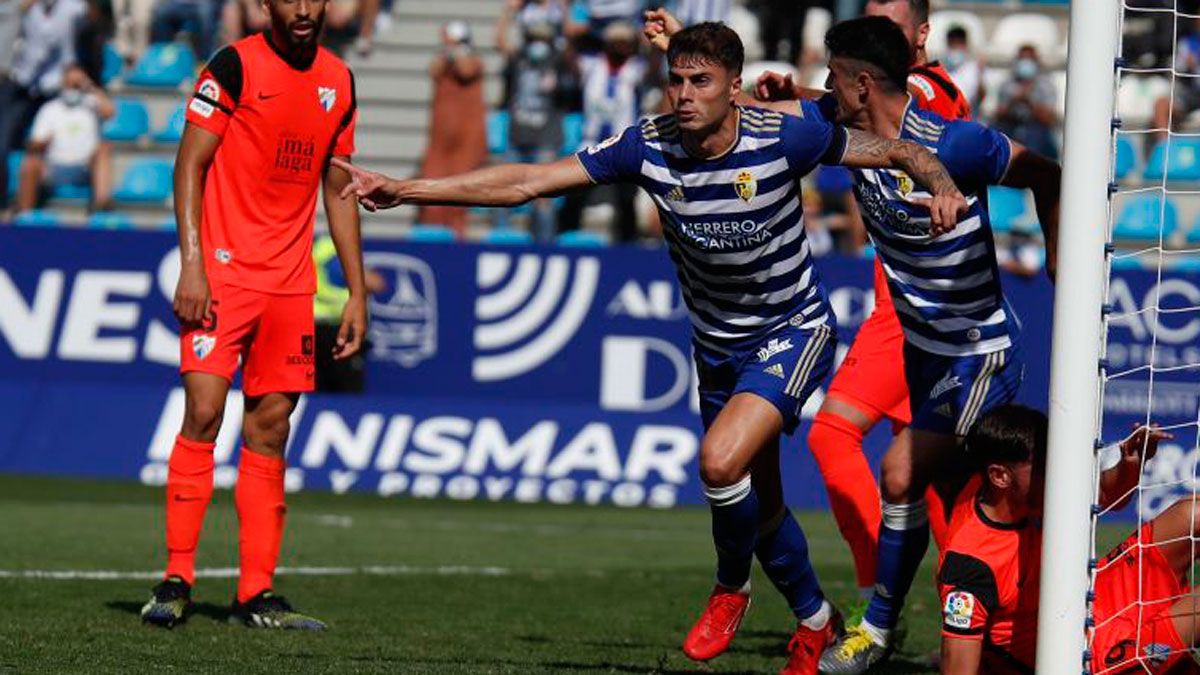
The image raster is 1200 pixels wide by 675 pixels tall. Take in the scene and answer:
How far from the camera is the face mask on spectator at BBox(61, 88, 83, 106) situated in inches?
798

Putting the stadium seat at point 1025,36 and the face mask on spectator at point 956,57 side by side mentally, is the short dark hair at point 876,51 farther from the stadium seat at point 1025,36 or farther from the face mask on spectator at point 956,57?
the stadium seat at point 1025,36

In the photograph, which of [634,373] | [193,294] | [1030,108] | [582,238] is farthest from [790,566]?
[1030,108]

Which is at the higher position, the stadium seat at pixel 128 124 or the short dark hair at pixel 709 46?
the short dark hair at pixel 709 46

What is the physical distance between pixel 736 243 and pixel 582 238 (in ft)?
35.4

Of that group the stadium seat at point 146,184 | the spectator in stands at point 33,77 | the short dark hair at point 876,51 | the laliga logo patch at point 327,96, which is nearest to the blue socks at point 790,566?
the short dark hair at point 876,51

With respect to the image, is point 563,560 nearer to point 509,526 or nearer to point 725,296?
point 509,526

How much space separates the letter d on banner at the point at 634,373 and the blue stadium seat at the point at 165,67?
7892 millimetres

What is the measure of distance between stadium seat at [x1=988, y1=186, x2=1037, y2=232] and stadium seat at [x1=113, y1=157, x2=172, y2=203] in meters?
7.76

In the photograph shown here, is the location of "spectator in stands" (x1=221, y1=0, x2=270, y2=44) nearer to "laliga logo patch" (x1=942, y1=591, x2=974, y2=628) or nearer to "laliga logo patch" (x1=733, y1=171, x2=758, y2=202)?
"laliga logo patch" (x1=733, y1=171, x2=758, y2=202)

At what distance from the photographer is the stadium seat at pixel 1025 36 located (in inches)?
830

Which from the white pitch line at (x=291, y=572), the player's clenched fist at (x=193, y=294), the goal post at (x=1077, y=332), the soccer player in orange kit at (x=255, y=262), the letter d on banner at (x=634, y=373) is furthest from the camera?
the letter d on banner at (x=634, y=373)

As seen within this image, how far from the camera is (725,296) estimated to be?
754 centimetres

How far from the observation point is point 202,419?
27.7 feet

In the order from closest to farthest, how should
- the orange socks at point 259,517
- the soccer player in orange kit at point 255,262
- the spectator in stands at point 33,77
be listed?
the soccer player in orange kit at point 255,262 < the orange socks at point 259,517 < the spectator in stands at point 33,77
